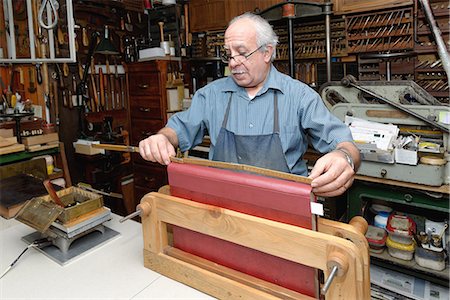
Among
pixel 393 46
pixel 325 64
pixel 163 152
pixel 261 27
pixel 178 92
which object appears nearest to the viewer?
pixel 163 152

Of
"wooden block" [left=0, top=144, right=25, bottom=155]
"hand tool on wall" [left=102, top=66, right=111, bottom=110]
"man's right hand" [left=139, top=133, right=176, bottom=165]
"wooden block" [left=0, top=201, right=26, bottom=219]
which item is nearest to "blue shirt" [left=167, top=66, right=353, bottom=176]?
"man's right hand" [left=139, top=133, right=176, bottom=165]

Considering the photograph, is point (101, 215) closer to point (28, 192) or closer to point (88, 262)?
point (88, 262)

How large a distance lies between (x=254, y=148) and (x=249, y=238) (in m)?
0.73

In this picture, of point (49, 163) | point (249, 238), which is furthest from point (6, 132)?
point (249, 238)

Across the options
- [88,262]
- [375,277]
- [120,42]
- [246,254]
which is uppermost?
[120,42]

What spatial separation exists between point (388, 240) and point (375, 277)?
258 millimetres

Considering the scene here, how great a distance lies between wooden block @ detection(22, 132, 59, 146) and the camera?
281 cm

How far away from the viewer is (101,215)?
137cm

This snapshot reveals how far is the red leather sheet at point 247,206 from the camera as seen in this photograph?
2.87ft

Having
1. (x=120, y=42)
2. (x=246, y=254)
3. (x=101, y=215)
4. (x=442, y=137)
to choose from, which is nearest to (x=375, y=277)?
(x=442, y=137)

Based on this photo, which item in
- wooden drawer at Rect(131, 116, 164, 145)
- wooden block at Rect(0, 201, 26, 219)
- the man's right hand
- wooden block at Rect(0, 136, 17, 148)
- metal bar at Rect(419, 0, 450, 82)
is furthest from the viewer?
wooden drawer at Rect(131, 116, 164, 145)

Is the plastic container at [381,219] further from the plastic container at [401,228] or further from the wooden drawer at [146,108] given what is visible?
the wooden drawer at [146,108]

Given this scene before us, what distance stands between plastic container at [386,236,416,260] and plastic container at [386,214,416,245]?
20 mm

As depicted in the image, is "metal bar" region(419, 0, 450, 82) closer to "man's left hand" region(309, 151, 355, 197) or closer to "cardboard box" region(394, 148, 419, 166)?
"cardboard box" region(394, 148, 419, 166)
